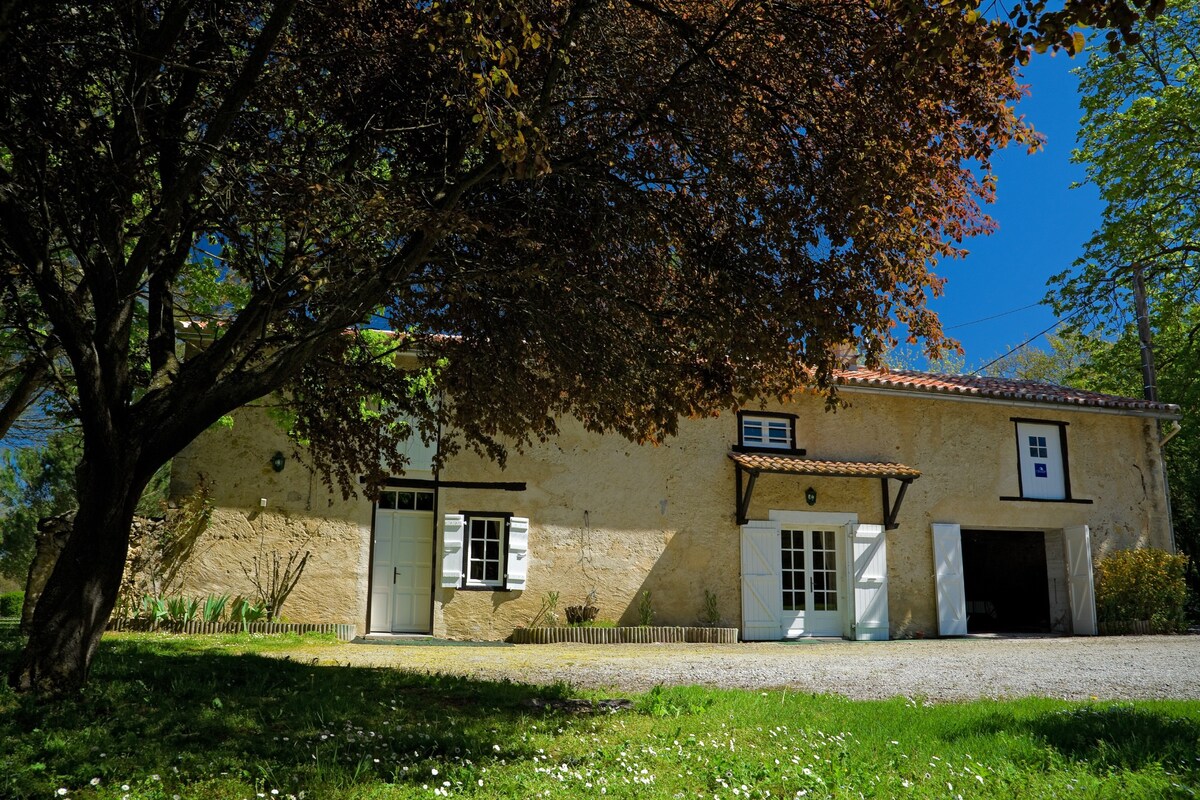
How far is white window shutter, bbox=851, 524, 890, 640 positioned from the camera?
15.8 metres

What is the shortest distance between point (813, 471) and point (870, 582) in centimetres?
238

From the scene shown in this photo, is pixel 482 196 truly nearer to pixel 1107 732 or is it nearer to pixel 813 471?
pixel 1107 732

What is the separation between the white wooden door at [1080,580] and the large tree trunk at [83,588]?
1630cm

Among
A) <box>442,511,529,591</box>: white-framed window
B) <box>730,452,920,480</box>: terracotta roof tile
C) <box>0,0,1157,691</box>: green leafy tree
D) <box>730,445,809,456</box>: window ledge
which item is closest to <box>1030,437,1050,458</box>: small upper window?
<box>730,452,920,480</box>: terracotta roof tile

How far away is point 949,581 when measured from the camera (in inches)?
648

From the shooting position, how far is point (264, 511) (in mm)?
13602

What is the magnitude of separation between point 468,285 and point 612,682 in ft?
12.6

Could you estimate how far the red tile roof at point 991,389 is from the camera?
53.6 ft

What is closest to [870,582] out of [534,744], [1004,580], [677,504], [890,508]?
[890,508]

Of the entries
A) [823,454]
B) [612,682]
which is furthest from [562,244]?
[823,454]

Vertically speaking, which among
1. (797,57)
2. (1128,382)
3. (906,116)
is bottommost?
(906,116)

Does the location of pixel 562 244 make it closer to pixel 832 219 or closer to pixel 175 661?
pixel 832 219

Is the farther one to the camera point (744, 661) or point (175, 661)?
point (744, 661)

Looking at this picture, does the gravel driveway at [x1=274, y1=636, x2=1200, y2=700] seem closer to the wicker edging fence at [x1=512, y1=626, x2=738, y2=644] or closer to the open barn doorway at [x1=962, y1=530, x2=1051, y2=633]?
the wicker edging fence at [x1=512, y1=626, x2=738, y2=644]
